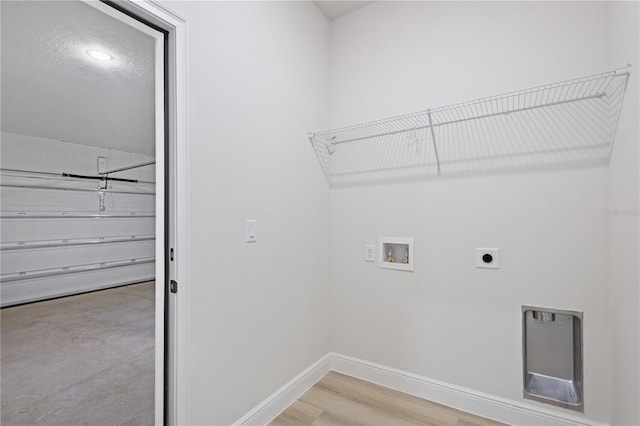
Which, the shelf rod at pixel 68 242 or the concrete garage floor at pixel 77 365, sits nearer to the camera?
the concrete garage floor at pixel 77 365

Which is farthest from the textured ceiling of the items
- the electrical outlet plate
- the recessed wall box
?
the recessed wall box

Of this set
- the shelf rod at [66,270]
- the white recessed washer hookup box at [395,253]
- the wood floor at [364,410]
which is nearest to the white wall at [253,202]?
the wood floor at [364,410]

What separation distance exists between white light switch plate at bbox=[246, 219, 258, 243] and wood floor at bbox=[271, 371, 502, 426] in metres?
1.08

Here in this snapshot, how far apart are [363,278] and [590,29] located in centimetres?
191

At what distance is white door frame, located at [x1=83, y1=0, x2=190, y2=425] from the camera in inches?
50.0

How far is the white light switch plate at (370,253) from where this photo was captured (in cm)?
214

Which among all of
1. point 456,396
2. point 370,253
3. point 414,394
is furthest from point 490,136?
point 414,394

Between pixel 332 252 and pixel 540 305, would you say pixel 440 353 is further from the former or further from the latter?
pixel 332 252

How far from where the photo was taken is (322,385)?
82.2 inches

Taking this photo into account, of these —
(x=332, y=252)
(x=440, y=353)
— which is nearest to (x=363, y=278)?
(x=332, y=252)

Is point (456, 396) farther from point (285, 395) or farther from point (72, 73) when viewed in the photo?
point (72, 73)

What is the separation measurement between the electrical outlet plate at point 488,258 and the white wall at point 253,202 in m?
1.06

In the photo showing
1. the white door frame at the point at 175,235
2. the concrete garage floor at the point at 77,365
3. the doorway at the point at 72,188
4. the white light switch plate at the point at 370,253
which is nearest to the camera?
the white door frame at the point at 175,235

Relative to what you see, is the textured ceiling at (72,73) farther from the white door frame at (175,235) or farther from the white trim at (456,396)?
the white trim at (456,396)
